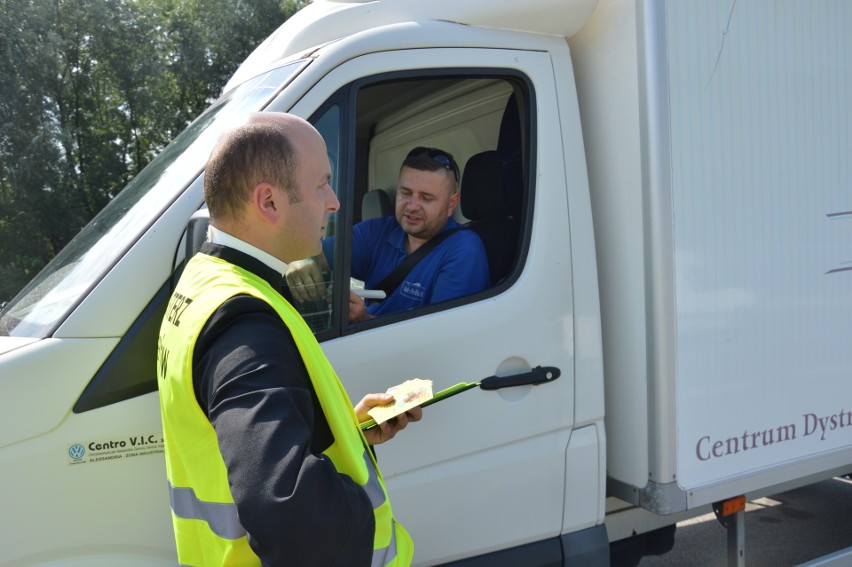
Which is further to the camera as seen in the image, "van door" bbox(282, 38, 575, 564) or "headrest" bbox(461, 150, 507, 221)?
"headrest" bbox(461, 150, 507, 221)

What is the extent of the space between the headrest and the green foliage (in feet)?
30.1

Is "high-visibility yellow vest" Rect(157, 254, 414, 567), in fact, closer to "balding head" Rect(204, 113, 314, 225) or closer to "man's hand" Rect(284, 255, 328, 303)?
"balding head" Rect(204, 113, 314, 225)

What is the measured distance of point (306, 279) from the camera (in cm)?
229

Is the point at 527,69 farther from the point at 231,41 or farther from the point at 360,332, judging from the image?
the point at 231,41

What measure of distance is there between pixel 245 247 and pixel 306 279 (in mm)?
863

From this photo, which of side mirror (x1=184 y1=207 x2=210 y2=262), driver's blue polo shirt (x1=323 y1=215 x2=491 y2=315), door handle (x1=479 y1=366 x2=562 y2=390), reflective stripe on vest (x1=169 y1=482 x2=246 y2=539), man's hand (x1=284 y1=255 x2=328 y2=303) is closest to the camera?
reflective stripe on vest (x1=169 y1=482 x2=246 y2=539)

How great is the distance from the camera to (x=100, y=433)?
1.87 m

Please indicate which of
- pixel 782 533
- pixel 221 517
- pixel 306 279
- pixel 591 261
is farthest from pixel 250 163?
pixel 782 533

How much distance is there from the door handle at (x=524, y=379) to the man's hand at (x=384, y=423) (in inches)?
25.8

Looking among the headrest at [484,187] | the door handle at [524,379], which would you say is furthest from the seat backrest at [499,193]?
the door handle at [524,379]

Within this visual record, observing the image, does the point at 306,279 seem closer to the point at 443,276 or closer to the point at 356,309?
the point at 356,309

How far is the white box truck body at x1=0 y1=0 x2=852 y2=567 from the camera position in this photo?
7.50 ft

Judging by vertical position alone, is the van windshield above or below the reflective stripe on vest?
above

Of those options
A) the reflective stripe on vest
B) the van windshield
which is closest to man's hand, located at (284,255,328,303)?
the van windshield
